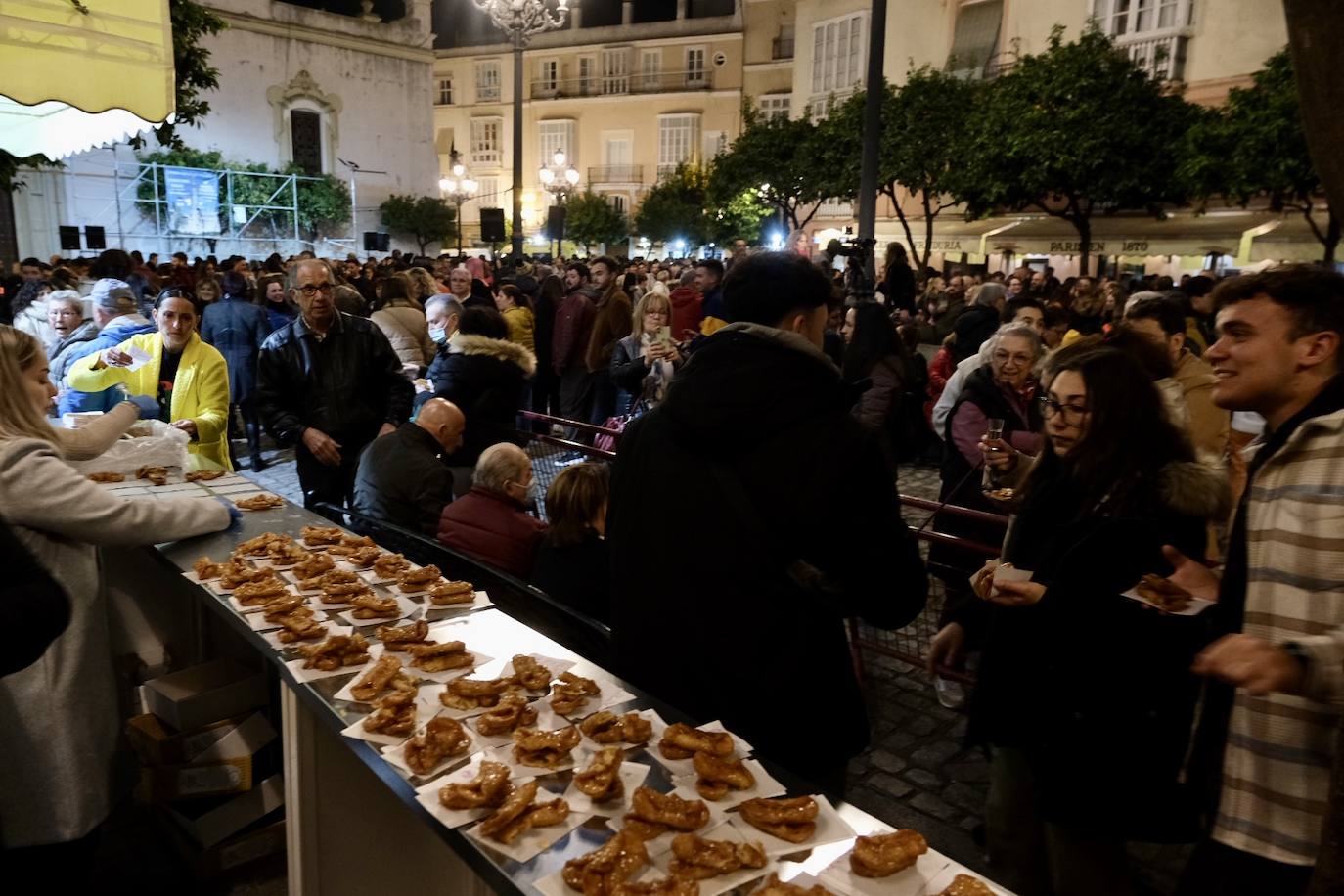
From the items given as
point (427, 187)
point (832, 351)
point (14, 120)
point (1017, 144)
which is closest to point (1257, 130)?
point (1017, 144)

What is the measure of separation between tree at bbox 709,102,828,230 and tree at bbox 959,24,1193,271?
674 cm

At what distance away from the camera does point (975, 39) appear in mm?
28328

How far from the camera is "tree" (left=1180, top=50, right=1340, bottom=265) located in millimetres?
17234

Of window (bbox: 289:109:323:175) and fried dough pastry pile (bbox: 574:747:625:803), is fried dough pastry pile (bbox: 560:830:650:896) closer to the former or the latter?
fried dough pastry pile (bbox: 574:747:625:803)

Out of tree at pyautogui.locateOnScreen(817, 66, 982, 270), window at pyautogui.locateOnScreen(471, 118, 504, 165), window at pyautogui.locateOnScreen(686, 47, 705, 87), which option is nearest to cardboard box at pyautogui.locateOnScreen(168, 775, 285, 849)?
tree at pyautogui.locateOnScreen(817, 66, 982, 270)

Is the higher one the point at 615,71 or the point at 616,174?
the point at 615,71

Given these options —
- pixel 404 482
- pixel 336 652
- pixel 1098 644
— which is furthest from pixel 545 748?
pixel 404 482

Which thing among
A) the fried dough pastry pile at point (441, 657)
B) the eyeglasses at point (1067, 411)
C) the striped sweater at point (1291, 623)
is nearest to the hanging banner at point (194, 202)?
the fried dough pastry pile at point (441, 657)

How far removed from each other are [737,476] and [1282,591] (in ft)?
3.81

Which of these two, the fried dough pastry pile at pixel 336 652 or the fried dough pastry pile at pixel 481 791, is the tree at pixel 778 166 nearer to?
the fried dough pastry pile at pixel 336 652

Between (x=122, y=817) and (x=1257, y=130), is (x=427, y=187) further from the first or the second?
(x=122, y=817)

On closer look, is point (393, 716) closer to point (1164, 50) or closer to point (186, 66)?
point (186, 66)

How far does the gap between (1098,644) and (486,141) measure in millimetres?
57174

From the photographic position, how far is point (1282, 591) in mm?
1848
